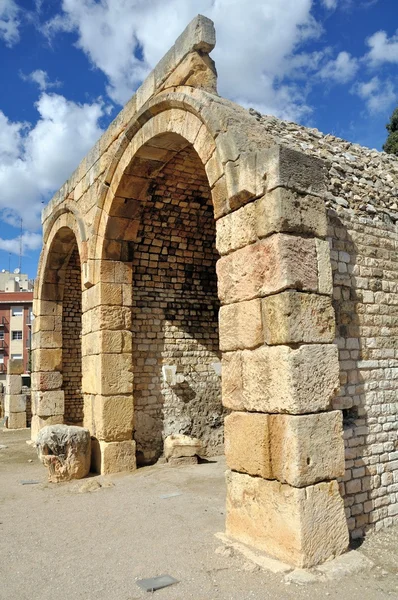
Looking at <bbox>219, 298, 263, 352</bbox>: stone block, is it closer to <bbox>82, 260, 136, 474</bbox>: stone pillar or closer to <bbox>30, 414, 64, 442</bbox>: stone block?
A: <bbox>82, 260, 136, 474</bbox>: stone pillar

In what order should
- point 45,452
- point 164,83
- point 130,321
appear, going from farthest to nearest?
point 130,321 → point 45,452 → point 164,83

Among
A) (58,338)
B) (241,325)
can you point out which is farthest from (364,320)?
(58,338)

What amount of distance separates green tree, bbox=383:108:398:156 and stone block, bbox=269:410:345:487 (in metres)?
14.5

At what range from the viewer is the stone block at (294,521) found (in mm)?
3611

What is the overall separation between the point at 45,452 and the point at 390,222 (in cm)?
534

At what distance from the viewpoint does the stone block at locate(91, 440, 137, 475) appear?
7.11 m

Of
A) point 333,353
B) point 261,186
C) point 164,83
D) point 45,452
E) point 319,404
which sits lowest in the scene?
point 45,452

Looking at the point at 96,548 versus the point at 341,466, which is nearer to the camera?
the point at 341,466

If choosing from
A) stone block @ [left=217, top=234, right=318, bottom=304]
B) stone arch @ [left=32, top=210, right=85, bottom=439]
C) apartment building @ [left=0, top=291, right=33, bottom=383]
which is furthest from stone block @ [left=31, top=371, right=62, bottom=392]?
apartment building @ [left=0, top=291, right=33, bottom=383]

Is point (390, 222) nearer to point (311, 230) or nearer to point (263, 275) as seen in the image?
point (311, 230)

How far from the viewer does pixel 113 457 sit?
716 centimetres

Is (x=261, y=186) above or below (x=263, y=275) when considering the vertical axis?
above

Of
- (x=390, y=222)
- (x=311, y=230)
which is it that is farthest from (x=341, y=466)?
(x=390, y=222)

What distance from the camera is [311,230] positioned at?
4156 mm
